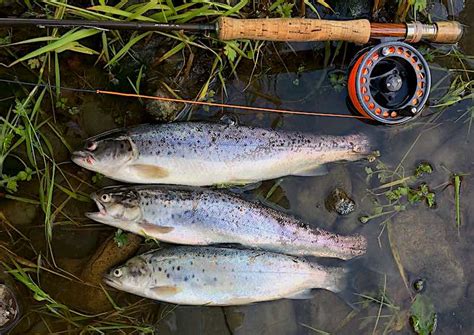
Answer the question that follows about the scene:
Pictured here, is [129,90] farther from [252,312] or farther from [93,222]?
Answer: [252,312]

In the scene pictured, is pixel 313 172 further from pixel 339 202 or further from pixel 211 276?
pixel 211 276

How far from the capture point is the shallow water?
10.7ft

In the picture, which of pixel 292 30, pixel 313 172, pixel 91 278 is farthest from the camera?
pixel 313 172

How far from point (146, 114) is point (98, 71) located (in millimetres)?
398

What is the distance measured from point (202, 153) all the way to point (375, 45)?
1.22 m

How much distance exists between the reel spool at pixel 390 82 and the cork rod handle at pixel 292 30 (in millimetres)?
156

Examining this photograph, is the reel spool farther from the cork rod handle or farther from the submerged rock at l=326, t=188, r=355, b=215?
the submerged rock at l=326, t=188, r=355, b=215

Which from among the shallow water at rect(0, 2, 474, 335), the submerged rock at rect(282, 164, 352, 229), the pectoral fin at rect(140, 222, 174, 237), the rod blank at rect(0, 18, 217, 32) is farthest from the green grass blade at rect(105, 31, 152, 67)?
the submerged rock at rect(282, 164, 352, 229)

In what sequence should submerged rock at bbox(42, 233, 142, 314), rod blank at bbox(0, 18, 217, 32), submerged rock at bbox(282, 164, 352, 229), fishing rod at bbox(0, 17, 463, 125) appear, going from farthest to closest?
submerged rock at bbox(282, 164, 352, 229), submerged rock at bbox(42, 233, 142, 314), fishing rod at bbox(0, 17, 463, 125), rod blank at bbox(0, 18, 217, 32)

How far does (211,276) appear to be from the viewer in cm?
313

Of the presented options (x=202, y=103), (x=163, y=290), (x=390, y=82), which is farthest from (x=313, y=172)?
(x=163, y=290)

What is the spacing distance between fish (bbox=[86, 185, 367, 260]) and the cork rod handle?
38.1 inches

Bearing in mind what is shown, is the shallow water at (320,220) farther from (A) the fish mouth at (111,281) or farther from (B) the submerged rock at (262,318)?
(A) the fish mouth at (111,281)

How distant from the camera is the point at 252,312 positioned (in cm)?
340
